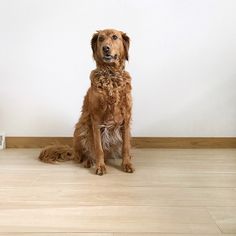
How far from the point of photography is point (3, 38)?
2.71m

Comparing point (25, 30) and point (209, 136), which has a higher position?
point (25, 30)

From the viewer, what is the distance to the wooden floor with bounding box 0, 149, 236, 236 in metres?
1.24

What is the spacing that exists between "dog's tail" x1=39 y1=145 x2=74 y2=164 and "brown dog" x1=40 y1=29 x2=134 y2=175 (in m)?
0.23

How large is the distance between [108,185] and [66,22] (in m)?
1.54

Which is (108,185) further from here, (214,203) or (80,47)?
(80,47)

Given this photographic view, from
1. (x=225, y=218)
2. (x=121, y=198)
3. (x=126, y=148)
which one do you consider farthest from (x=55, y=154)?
(x=225, y=218)

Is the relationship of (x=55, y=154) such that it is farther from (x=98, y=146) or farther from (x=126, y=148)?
(x=126, y=148)

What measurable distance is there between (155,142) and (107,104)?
0.89 metres

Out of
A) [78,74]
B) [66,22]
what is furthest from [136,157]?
[66,22]

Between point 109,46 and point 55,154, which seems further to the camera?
point 55,154

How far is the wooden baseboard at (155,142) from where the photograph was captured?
9.09ft

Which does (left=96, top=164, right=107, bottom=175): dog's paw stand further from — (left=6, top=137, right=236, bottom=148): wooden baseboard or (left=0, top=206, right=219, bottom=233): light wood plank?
(left=6, top=137, right=236, bottom=148): wooden baseboard

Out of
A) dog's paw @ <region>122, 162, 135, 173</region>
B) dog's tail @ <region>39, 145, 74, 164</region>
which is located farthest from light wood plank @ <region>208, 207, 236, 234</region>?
dog's tail @ <region>39, 145, 74, 164</region>

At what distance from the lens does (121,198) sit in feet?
5.12
